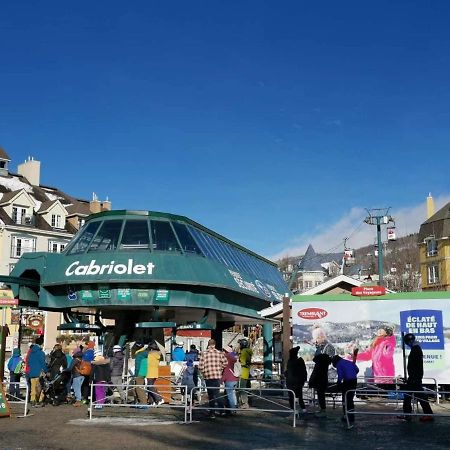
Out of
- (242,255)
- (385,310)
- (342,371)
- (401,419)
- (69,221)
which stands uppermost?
(69,221)

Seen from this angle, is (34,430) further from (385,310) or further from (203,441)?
(385,310)

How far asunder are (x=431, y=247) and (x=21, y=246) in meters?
46.8

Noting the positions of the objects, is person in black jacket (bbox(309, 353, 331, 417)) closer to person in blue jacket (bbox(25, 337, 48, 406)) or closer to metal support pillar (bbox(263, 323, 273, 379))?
person in blue jacket (bbox(25, 337, 48, 406))

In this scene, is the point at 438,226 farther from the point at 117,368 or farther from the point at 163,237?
the point at 117,368

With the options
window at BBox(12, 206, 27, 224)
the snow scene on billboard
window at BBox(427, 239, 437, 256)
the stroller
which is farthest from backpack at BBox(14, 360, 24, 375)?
window at BBox(427, 239, 437, 256)

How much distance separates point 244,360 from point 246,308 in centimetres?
755

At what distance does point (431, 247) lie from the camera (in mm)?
76438

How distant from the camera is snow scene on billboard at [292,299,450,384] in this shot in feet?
66.5

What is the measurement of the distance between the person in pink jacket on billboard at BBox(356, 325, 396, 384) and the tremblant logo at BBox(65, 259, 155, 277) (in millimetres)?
7853

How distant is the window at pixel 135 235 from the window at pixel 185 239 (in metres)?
1.30

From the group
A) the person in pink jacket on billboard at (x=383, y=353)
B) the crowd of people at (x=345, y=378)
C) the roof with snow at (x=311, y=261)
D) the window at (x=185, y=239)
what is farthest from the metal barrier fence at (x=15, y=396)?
the roof with snow at (x=311, y=261)

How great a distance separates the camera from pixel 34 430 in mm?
13516

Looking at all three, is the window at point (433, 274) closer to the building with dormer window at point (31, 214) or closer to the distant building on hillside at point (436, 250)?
the distant building on hillside at point (436, 250)

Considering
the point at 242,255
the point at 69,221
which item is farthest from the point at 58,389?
the point at 69,221
